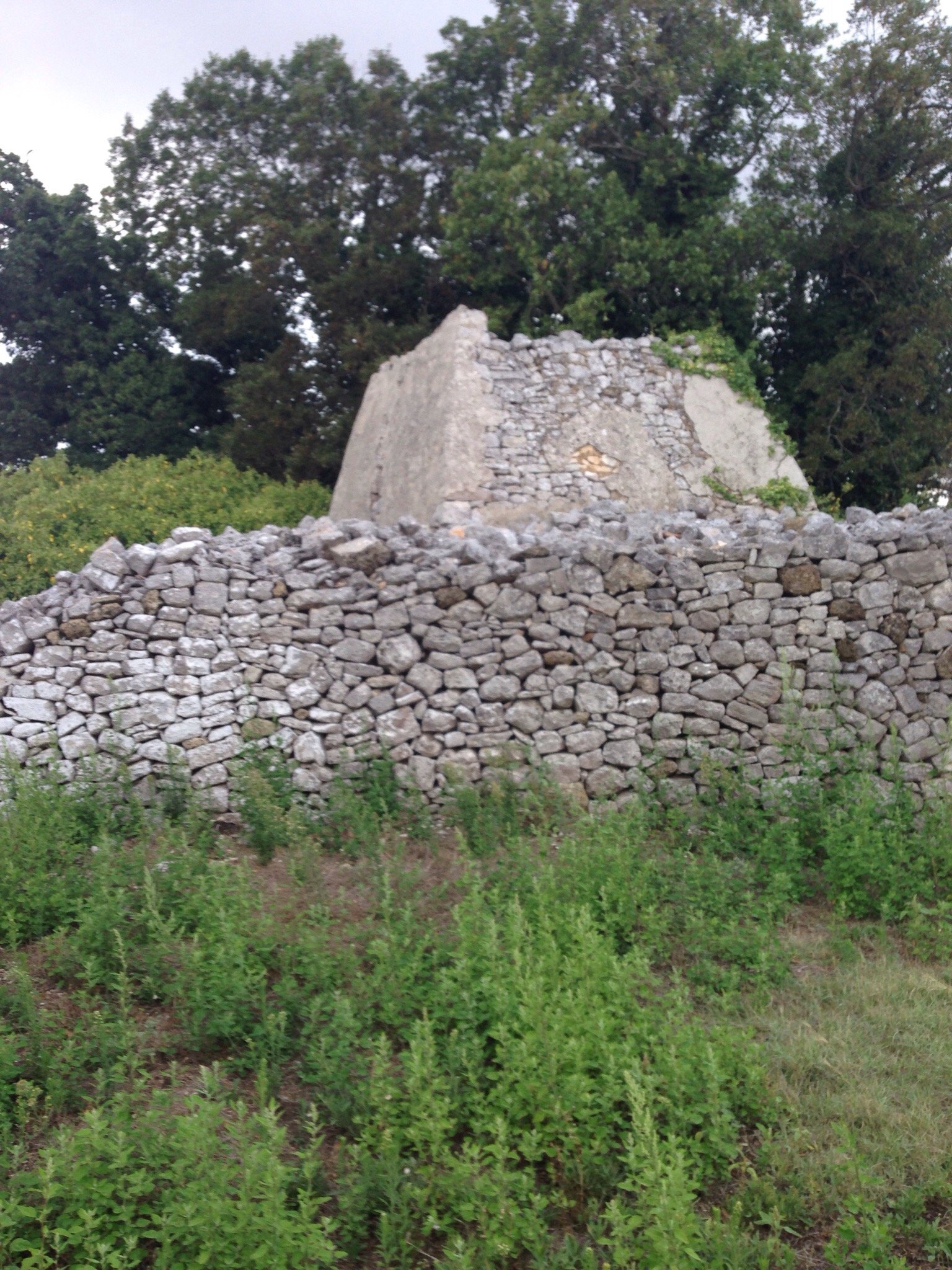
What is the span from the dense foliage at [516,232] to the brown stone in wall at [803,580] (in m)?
6.36

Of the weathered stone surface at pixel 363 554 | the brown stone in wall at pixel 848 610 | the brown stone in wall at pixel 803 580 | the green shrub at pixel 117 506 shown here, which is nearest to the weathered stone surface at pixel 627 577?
the brown stone in wall at pixel 803 580

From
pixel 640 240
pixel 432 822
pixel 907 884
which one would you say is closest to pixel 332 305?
pixel 640 240

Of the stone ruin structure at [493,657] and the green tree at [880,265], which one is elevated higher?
the green tree at [880,265]

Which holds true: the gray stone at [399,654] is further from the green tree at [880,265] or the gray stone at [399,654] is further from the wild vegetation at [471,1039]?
the green tree at [880,265]

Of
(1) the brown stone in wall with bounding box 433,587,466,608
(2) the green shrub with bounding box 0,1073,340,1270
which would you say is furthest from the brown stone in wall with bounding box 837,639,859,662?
(2) the green shrub with bounding box 0,1073,340,1270

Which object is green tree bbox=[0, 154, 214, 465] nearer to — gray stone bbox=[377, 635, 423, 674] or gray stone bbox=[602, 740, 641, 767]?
gray stone bbox=[377, 635, 423, 674]

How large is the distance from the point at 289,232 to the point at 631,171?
17.4ft

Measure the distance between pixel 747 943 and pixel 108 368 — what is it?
16.5 m

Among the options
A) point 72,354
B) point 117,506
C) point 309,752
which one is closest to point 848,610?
point 309,752

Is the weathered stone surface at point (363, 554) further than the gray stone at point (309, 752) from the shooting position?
Yes

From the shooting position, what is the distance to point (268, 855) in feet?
20.5

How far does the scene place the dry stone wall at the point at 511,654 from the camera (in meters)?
6.91

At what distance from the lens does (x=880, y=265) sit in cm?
1446

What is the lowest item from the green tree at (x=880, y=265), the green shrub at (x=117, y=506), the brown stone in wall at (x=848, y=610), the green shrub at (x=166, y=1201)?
the green shrub at (x=166, y=1201)
